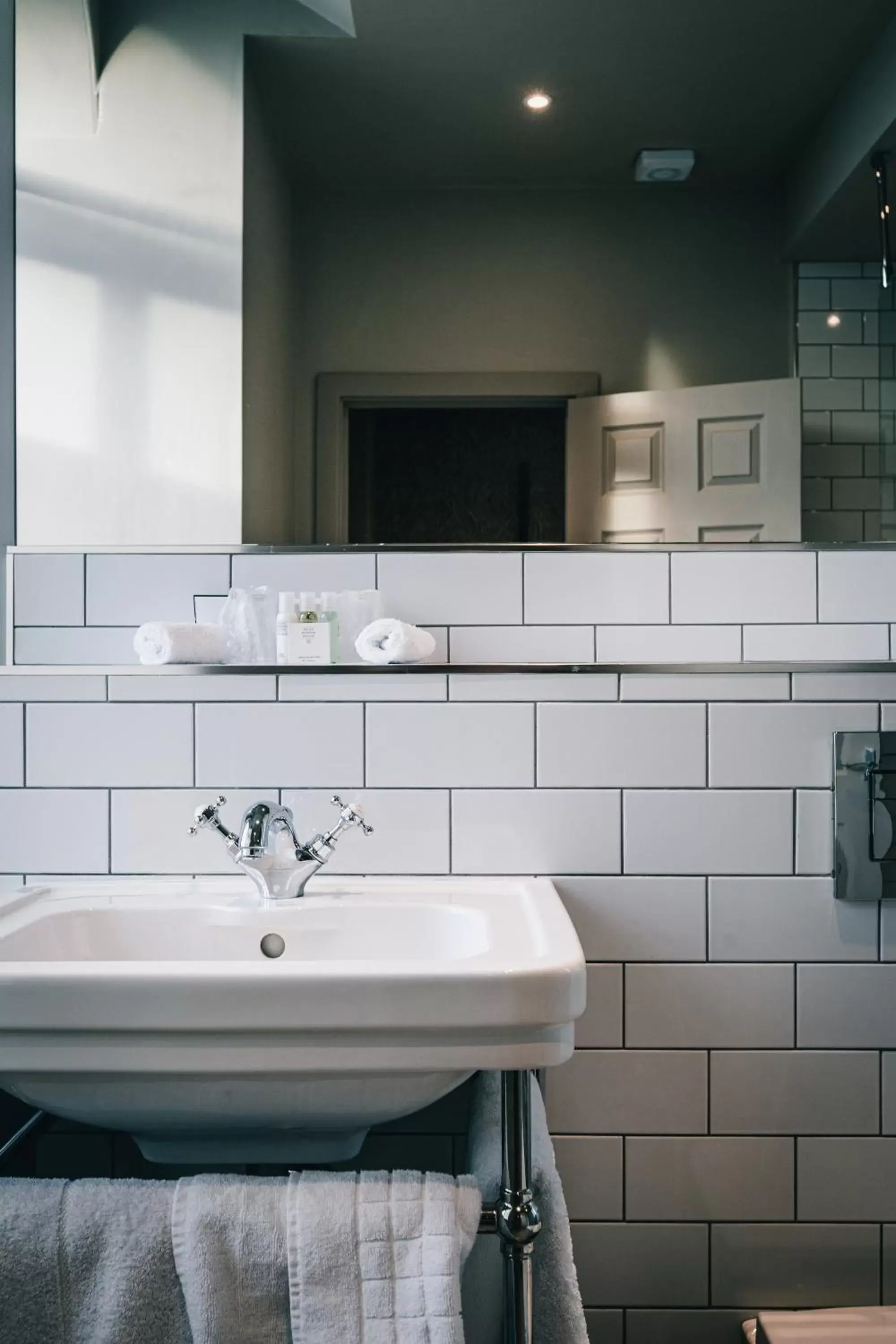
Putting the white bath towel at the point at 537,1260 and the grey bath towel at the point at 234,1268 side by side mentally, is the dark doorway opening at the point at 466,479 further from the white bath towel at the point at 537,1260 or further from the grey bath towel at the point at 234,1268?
the grey bath towel at the point at 234,1268

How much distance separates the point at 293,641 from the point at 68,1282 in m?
0.70

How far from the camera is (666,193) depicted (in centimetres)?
133

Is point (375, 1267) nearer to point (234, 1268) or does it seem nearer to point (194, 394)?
point (234, 1268)

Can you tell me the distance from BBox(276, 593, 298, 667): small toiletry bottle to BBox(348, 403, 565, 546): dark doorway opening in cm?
15

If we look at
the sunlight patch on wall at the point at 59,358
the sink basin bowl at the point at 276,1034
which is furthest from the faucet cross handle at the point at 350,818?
the sunlight patch on wall at the point at 59,358

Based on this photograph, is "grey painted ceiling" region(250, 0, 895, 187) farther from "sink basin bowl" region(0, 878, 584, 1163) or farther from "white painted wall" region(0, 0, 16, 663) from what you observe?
"sink basin bowl" region(0, 878, 584, 1163)

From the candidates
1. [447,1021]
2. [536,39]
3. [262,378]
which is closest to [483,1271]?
[447,1021]

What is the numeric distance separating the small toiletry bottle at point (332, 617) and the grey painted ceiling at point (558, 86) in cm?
56

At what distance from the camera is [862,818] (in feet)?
4.17

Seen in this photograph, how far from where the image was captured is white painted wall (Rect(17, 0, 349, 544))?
132 cm

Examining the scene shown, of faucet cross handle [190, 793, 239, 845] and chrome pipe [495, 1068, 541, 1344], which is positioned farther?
faucet cross handle [190, 793, 239, 845]

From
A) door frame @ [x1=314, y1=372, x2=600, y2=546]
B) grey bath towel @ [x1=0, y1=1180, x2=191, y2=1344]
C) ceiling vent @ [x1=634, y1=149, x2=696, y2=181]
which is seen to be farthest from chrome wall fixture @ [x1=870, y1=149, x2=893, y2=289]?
grey bath towel @ [x1=0, y1=1180, x2=191, y2=1344]

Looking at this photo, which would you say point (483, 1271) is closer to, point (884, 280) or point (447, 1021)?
point (447, 1021)

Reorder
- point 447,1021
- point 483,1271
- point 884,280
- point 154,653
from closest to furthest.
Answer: point 447,1021 < point 483,1271 < point 154,653 < point 884,280
